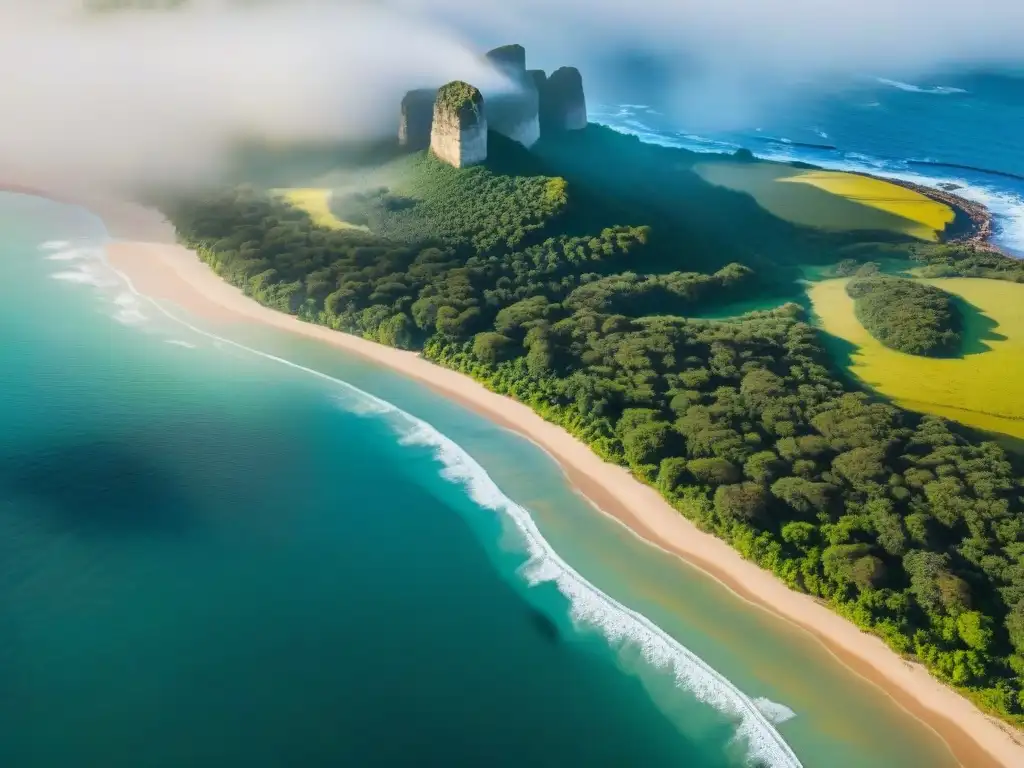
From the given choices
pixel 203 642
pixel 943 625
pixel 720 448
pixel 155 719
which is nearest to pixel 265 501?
pixel 203 642

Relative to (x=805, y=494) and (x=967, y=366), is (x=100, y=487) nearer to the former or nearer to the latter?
(x=805, y=494)

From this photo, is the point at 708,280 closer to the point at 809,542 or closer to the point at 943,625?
the point at 809,542

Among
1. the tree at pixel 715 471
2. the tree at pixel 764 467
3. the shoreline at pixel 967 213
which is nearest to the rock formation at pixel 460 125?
the tree at pixel 715 471

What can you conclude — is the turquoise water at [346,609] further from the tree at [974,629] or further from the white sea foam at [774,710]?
the tree at [974,629]

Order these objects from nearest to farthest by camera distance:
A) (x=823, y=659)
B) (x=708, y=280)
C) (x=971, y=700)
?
(x=971, y=700), (x=823, y=659), (x=708, y=280)

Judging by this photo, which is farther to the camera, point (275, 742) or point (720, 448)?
point (720, 448)

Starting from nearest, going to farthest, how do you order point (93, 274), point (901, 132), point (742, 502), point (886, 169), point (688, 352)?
point (742, 502)
point (688, 352)
point (93, 274)
point (886, 169)
point (901, 132)

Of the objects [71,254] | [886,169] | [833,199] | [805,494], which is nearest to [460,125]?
[71,254]
